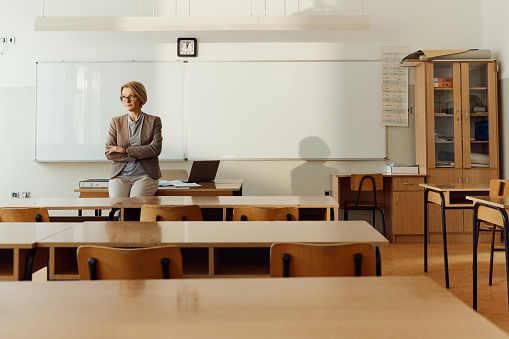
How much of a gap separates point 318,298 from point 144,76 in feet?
17.1

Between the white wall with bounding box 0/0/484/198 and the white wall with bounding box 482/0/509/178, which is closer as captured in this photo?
the white wall with bounding box 482/0/509/178

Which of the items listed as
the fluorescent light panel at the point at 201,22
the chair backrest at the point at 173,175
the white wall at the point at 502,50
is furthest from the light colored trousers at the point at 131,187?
the white wall at the point at 502,50

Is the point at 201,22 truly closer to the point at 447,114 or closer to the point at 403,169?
the point at 403,169

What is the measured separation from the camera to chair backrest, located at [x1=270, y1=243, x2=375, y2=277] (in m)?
1.52

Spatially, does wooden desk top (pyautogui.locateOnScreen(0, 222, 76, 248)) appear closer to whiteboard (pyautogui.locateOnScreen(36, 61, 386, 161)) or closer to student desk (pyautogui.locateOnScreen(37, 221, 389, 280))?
student desk (pyautogui.locateOnScreen(37, 221, 389, 280))

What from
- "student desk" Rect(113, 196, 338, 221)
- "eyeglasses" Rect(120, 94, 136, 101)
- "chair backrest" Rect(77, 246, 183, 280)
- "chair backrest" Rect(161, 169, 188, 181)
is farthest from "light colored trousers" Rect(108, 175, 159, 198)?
"chair backrest" Rect(77, 246, 183, 280)

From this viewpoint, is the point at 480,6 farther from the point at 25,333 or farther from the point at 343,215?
the point at 25,333

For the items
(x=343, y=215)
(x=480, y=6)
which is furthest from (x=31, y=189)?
(x=480, y=6)

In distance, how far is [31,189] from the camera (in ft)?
19.2

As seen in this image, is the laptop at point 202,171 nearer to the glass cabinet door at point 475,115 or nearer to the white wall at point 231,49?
the white wall at point 231,49

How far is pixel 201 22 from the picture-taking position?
5.01 meters

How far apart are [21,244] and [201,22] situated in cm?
379

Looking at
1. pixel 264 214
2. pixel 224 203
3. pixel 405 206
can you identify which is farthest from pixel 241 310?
pixel 405 206

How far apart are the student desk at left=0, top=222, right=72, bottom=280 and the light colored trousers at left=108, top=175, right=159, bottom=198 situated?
4.24 ft
